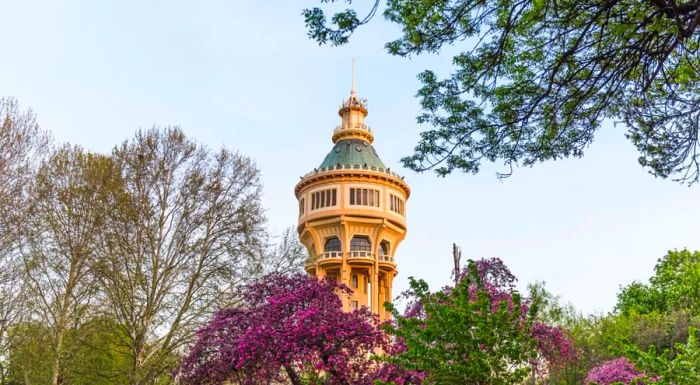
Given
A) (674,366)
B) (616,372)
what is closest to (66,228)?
(674,366)

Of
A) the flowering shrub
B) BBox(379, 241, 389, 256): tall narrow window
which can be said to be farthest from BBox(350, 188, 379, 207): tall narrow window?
the flowering shrub

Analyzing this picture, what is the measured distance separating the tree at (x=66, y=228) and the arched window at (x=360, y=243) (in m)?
26.8

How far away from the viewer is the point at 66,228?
71.8 ft

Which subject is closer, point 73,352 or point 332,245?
point 73,352

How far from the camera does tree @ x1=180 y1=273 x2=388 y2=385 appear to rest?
1662 cm

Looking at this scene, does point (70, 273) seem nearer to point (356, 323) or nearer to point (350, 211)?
point (356, 323)

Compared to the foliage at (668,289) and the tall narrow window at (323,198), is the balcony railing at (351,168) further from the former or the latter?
the foliage at (668,289)

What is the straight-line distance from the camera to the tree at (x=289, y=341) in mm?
16625

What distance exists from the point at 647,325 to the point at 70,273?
28971mm

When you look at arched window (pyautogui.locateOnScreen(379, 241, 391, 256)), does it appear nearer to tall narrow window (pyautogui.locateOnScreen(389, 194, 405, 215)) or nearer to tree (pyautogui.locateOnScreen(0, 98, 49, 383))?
tall narrow window (pyautogui.locateOnScreen(389, 194, 405, 215))

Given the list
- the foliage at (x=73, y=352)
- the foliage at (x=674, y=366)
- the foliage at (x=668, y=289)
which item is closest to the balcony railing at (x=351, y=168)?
the foliage at (x=668, y=289)

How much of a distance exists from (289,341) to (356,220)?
3062 cm

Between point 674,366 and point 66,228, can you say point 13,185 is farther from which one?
point 674,366

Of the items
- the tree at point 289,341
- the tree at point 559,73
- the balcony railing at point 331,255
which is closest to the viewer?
the tree at point 559,73
